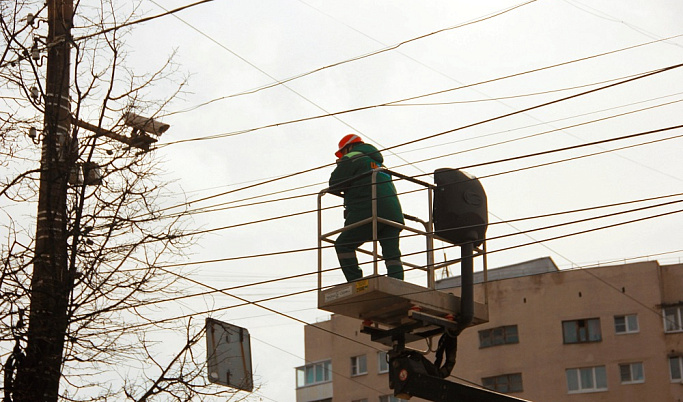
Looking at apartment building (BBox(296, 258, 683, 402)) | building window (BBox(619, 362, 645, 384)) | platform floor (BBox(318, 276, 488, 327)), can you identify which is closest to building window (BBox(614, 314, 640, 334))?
apartment building (BBox(296, 258, 683, 402))

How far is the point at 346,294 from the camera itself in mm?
11602

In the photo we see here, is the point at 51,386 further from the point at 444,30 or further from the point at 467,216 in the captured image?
the point at 444,30

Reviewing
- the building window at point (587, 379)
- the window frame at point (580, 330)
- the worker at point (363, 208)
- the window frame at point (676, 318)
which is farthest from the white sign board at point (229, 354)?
the window frame at point (580, 330)

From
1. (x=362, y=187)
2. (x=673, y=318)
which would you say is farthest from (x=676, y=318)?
(x=362, y=187)

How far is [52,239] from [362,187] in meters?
3.67

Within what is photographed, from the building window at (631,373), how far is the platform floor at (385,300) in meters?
31.7

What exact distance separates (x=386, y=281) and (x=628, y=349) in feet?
109

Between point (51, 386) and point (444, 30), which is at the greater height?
point (444, 30)

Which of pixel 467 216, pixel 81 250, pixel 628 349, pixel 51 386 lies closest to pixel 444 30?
pixel 467 216

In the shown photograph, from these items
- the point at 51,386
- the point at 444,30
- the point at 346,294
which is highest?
the point at 444,30

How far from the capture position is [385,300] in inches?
454

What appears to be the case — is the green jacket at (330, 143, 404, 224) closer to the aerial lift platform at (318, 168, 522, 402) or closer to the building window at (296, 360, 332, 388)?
the aerial lift platform at (318, 168, 522, 402)

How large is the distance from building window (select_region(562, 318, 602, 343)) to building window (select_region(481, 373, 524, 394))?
2.56m

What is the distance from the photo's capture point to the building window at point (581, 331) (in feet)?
142
